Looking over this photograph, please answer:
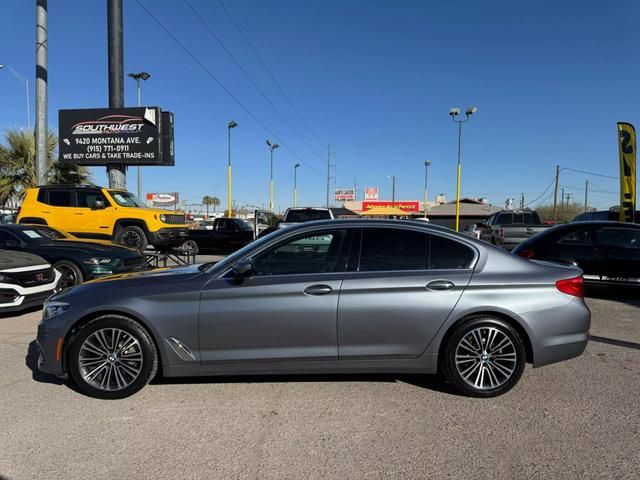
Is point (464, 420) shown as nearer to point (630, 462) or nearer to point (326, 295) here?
point (630, 462)

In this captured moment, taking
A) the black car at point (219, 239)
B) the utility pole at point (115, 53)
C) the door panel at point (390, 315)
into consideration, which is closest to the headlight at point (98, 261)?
the door panel at point (390, 315)

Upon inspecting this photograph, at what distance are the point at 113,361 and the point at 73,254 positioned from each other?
204 inches

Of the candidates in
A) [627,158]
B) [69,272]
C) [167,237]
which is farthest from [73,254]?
[627,158]

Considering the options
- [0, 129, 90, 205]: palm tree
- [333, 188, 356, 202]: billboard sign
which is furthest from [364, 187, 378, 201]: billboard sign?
[0, 129, 90, 205]: palm tree

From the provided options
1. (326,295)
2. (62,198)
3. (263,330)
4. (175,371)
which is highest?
(62,198)

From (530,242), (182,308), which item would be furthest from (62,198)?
(530,242)

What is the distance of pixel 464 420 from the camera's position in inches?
138

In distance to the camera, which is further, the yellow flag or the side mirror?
the yellow flag

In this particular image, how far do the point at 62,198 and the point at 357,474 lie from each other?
520 inches

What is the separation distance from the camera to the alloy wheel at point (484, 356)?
12.8 feet

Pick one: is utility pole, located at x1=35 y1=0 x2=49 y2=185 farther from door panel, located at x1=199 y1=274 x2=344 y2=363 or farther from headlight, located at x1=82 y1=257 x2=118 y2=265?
door panel, located at x1=199 y1=274 x2=344 y2=363

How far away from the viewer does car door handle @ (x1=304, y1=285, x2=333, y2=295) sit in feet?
12.5

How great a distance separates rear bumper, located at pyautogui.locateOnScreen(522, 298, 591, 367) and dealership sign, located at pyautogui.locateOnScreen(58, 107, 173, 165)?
17.9 metres

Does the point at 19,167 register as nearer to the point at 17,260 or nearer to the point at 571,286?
the point at 17,260
